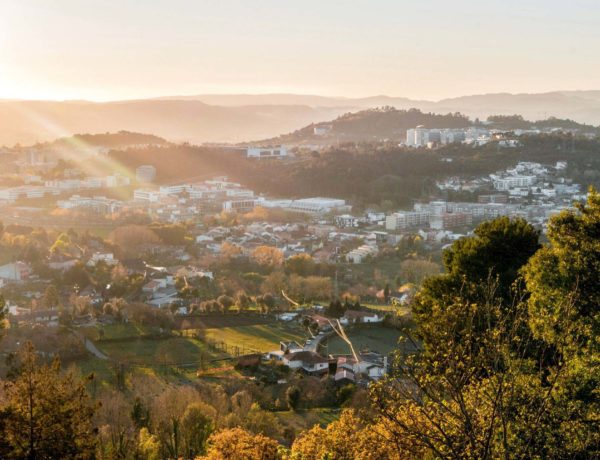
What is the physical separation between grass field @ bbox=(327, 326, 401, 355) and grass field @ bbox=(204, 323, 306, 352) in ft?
2.33

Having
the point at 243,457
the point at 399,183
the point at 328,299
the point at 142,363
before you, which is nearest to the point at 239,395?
the point at 142,363

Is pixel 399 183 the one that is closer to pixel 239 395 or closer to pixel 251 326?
pixel 251 326

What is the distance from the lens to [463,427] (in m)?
3.63

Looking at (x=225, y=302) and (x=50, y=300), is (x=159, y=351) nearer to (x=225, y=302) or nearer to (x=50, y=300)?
(x=225, y=302)

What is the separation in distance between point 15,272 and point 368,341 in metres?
10.3

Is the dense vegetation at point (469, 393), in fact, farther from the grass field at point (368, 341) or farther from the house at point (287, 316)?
the house at point (287, 316)

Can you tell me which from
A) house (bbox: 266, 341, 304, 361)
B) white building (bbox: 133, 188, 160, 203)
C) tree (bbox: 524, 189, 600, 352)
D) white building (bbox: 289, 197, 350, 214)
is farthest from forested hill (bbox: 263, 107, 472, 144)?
tree (bbox: 524, 189, 600, 352)

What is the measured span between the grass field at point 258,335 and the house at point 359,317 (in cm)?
120

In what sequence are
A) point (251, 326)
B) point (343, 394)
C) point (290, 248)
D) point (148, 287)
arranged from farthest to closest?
point (290, 248) < point (148, 287) < point (251, 326) < point (343, 394)

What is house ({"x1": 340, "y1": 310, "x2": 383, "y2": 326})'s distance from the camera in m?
15.6

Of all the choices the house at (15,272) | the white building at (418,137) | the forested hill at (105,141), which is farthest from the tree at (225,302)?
the white building at (418,137)

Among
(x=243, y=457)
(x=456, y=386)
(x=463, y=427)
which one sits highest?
(x=456, y=386)

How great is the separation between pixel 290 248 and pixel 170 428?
16.0m

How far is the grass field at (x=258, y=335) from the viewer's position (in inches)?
545
